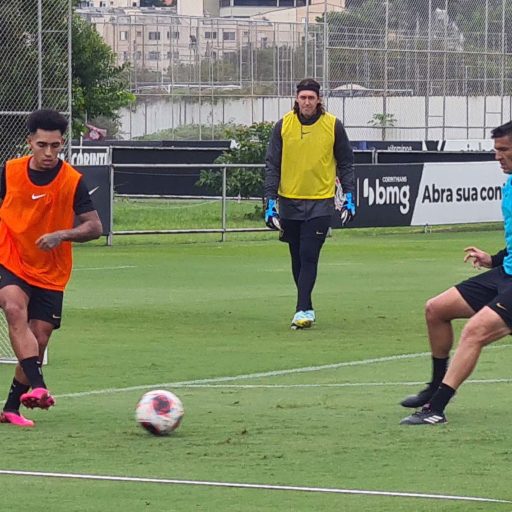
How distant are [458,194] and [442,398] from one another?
21.9 m

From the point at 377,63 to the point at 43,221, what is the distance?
35341 mm

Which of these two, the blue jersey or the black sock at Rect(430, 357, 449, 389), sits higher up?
the blue jersey

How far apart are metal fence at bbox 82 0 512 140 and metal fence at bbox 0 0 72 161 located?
17.4 meters

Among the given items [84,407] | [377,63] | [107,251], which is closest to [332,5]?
[377,63]

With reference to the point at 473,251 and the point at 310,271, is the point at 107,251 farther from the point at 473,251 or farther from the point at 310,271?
the point at 473,251

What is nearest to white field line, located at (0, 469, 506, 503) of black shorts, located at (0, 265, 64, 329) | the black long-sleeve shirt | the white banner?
black shorts, located at (0, 265, 64, 329)

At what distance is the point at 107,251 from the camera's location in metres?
25.1

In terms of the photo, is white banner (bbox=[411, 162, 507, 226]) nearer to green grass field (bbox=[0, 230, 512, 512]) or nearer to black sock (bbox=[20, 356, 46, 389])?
green grass field (bbox=[0, 230, 512, 512])

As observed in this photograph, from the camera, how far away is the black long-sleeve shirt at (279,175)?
48.2ft

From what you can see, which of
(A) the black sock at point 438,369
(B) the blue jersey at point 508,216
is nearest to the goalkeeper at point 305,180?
(A) the black sock at point 438,369

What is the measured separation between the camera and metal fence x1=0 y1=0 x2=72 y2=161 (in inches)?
808

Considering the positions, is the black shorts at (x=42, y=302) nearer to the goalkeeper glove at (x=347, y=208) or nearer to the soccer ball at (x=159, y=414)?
the soccer ball at (x=159, y=414)

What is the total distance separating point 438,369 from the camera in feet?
31.1

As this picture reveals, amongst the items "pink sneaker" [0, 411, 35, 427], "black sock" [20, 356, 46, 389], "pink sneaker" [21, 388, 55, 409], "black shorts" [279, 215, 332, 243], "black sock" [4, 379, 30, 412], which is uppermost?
"black shorts" [279, 215, 332, 243]
